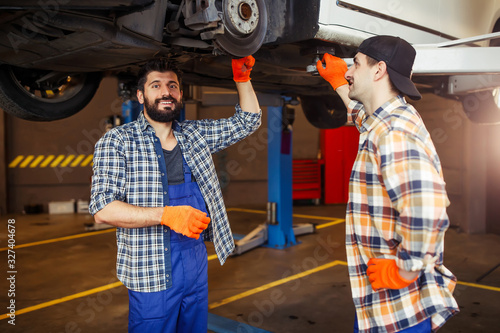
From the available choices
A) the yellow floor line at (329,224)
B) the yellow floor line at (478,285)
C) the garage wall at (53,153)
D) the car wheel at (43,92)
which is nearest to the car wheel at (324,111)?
the yellow floor line at (478,285)

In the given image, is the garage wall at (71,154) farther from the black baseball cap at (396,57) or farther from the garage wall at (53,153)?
the black baseball cap at (396,57)

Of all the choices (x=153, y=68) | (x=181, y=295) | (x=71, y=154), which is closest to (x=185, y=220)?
(x=181, y=295)

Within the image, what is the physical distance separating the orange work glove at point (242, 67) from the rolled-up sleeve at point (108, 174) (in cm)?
64

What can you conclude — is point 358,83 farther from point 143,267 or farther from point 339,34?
point 143,267

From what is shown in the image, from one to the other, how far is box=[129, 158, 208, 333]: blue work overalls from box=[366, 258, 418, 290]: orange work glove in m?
0.83

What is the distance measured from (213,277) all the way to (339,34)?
9.57 feet

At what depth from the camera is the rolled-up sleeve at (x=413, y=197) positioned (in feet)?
4.26

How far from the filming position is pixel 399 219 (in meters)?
1.36

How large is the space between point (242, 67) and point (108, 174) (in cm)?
81

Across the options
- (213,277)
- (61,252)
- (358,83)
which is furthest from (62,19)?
(61,252)

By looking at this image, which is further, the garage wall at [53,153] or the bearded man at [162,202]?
the garage wall at [53,153]

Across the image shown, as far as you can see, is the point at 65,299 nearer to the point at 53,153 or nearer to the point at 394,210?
the point at 394,210

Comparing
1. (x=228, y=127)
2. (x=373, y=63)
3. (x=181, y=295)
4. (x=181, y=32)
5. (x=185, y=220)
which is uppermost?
(x=181, y=32)

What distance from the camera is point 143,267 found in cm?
186
